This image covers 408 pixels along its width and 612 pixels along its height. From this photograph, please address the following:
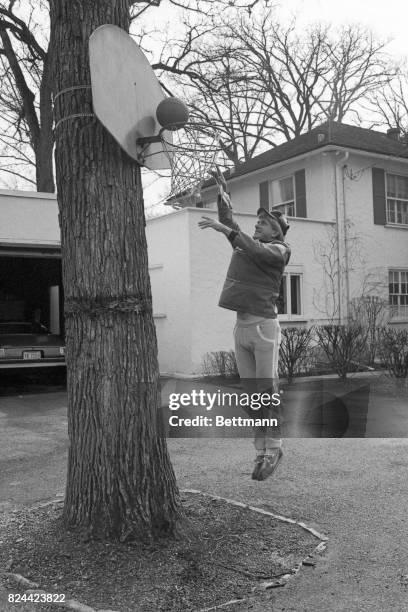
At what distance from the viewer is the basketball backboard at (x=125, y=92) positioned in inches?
140

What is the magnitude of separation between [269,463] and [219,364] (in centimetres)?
1002

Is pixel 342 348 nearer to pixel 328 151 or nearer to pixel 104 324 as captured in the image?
pixel 328 151

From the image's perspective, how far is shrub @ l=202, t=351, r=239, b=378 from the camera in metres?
13.3

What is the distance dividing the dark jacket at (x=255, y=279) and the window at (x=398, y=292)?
15675 mm

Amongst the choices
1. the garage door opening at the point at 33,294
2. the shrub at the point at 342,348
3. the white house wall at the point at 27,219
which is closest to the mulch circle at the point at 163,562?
the white house wall at the point at 27,219

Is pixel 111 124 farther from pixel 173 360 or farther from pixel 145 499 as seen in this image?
pixel 173 360

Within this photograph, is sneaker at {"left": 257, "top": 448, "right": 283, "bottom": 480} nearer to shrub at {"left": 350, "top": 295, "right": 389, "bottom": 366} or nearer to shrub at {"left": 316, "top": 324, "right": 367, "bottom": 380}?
shrub at {"left": 316, "top": 324, "right": 367, "bottom": 380}

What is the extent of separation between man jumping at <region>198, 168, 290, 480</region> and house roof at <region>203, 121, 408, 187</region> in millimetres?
14959

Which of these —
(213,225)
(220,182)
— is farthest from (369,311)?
(213,225)

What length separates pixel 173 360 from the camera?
15.1m

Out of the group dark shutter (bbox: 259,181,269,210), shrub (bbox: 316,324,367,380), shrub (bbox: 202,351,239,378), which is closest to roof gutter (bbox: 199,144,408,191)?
dark shutter (bbox: 259,181,269,210)

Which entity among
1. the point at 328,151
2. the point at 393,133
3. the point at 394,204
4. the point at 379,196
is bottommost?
the point at 394,204

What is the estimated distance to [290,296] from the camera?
16.8 meters

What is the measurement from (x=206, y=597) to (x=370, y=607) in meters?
0.82
